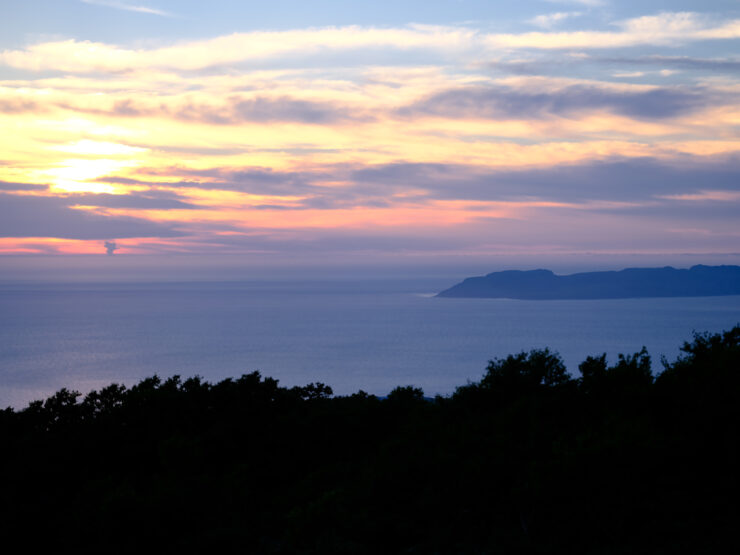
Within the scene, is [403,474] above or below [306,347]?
above

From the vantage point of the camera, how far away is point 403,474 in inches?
698

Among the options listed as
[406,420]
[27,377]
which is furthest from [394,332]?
[406,420]

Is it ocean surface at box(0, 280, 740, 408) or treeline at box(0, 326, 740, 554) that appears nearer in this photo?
treeline at box(0, 326, 740, 554)

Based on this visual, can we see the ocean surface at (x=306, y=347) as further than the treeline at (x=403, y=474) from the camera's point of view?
Yes

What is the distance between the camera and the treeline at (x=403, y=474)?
49.8 ft

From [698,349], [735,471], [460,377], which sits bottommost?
[460,377]

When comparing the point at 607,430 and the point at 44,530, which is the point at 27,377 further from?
the point at 607,430

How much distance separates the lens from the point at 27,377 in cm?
10412

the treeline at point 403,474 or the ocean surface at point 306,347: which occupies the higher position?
the treeline at point 403,474

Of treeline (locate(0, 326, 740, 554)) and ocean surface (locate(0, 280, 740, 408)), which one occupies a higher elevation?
treeline (locate(0, 326, 740, 554))

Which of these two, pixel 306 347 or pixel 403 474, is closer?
pixel 403 474

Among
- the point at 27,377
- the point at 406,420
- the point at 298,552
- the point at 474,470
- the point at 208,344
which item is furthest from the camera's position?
the point at 208,344

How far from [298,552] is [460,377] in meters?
96.5

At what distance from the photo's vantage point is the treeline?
49.8ft
